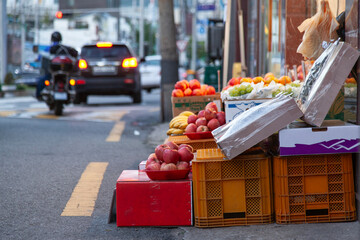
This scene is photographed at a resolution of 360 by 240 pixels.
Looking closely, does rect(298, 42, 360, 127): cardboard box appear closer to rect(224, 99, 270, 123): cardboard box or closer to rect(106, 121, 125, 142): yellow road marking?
rect(224, 99, 270, 123): cardboard box

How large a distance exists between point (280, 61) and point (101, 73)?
31.3 feet

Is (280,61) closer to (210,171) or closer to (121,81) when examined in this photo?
(210,171)

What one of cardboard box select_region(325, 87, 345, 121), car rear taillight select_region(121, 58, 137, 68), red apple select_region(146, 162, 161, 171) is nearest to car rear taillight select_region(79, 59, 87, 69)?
car rear taillight select_region(121, 58, 137, 68)

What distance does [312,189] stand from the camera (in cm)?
526

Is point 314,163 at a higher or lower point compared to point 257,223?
higher

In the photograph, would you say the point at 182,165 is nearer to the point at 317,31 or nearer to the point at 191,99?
the point at 317,31

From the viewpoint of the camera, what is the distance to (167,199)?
5.32 m

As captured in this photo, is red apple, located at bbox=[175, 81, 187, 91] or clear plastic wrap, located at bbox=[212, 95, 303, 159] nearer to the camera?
clear plastic wrap, located at bbox=[212, 95, 303, 159]

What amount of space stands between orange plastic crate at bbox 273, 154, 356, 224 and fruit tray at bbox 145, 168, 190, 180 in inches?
29.5

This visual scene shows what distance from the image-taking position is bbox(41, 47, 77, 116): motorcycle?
15047 mm

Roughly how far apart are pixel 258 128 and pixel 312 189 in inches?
26.2

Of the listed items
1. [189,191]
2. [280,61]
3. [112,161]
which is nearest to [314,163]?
[189,191]

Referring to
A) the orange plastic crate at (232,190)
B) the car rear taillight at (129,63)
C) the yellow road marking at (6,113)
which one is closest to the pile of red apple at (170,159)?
the orange plastic crate at (232,190)

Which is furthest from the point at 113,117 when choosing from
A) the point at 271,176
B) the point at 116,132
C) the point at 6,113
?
the point at 271,176
